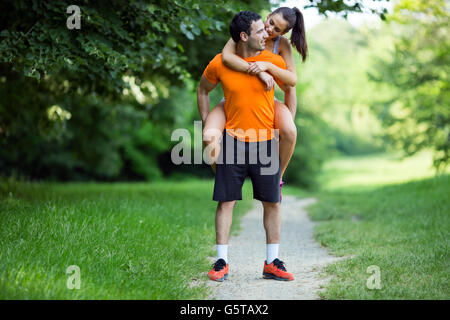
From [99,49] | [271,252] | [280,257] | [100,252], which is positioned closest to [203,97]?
[271,252]

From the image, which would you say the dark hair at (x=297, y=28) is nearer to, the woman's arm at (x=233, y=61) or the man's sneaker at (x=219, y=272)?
the woman's arm at (x=233, y=61)

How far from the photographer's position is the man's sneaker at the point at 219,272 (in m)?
4.12

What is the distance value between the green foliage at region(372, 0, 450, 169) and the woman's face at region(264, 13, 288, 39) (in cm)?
795

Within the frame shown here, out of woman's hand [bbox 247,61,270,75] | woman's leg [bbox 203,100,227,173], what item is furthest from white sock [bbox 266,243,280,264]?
woman's hand [bbox 247,61,270,75]

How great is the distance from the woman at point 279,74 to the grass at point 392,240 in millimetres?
1181

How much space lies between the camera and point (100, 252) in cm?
410

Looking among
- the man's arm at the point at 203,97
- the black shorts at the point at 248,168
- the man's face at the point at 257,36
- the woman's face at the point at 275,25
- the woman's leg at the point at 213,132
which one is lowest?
the black shorts at the point at 248,168

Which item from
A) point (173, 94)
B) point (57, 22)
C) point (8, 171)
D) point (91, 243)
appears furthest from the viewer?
point (8, 171)

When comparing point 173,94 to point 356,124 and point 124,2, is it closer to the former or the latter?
point 124,2

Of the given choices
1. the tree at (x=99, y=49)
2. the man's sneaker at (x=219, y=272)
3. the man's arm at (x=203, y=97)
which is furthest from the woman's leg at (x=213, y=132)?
the tree at (x=99, y=49)
